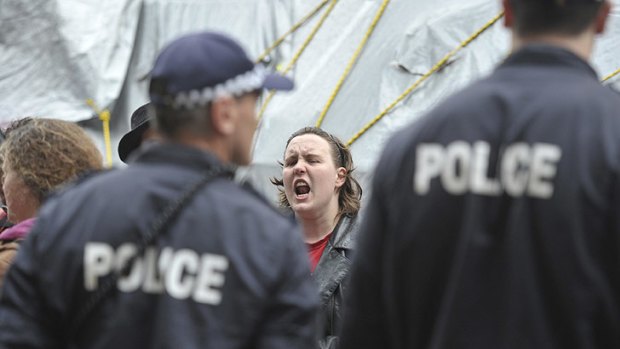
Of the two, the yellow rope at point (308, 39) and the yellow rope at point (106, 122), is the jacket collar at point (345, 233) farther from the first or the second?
the yellow rope at point (106, 122)

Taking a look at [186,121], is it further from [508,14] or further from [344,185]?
[344,185]

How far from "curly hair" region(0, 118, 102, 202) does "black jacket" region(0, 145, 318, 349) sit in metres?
0.90

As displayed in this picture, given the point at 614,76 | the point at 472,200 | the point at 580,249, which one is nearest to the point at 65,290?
the point at 472,200

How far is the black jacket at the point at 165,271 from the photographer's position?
2613 millimetres

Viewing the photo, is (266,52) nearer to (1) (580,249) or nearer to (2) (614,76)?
(2) (614,76)

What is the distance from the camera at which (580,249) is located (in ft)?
8.18

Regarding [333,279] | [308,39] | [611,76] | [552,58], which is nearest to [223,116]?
[552,58]

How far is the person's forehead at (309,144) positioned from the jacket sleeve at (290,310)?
2748 millimetres

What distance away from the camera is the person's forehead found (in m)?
5.43

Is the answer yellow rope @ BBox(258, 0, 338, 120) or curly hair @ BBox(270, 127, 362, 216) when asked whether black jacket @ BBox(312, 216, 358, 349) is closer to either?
curly hair @ BBox(270, 127, 362, 216)

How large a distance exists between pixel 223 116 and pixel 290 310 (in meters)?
0.44

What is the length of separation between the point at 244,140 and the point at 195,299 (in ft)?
1.24

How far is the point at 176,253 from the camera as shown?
264 cm

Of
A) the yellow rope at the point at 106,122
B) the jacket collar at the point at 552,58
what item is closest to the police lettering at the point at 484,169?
the jacket collar at the point at 552,58
